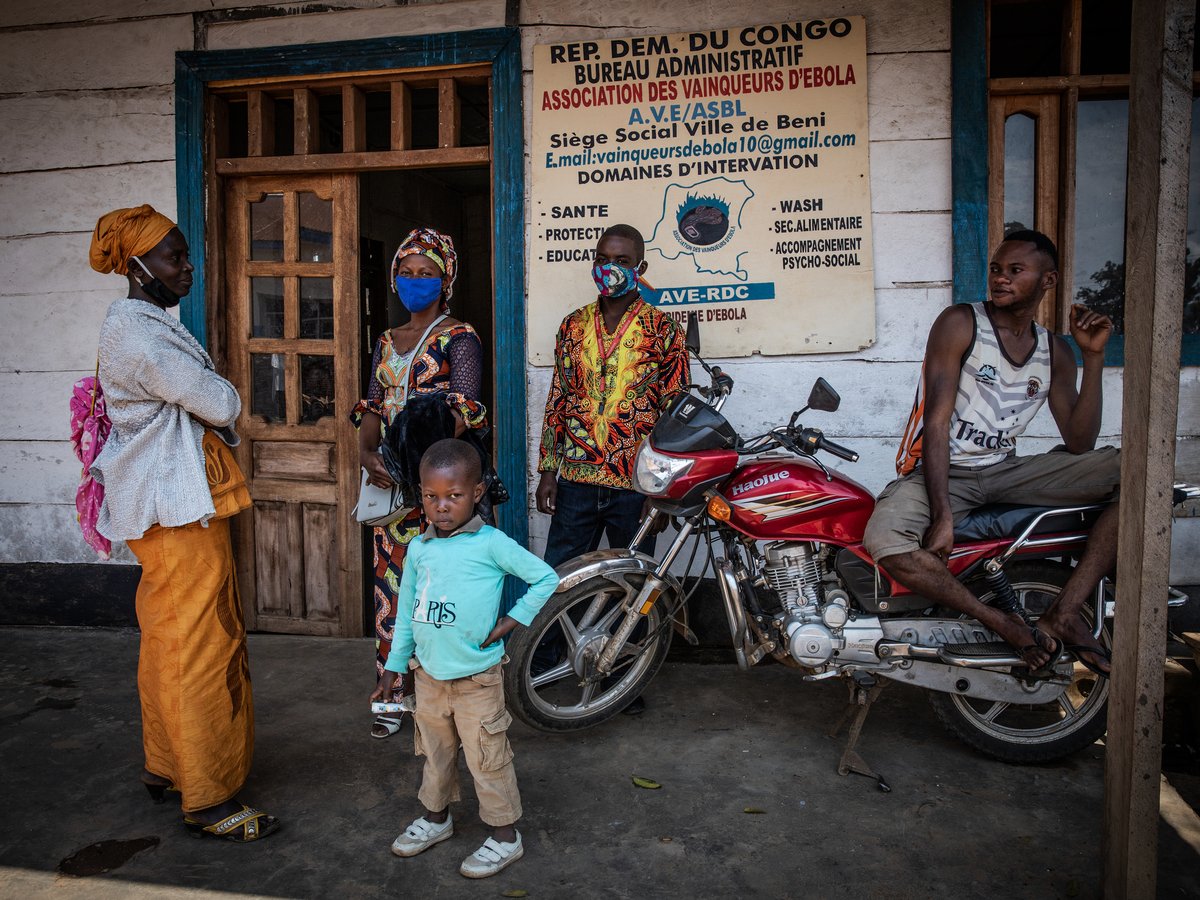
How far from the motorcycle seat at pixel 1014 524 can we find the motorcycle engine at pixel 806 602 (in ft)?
1.51

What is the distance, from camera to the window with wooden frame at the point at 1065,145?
387cm

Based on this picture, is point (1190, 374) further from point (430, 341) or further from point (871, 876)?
point (430, 341)

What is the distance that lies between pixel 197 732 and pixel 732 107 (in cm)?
330

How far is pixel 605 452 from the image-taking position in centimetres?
343

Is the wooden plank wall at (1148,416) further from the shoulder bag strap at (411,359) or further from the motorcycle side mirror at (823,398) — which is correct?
the shoulder bag strap at (411,359)

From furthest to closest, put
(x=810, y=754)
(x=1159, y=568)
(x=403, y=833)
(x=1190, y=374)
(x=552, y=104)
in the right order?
1. (x=552, y=104)
2. (x=1190, y=374)
3. (x=810, y=754)
4. (x=403, y=833)
5. (x=1159, y=568)

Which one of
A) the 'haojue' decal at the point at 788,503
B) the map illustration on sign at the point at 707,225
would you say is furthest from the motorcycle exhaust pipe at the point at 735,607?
the map illustration on sign at the point at 707,225

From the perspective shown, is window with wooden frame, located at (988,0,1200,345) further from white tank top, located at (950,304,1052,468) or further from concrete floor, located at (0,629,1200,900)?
concrete floor, located at (0,629,1200,900)

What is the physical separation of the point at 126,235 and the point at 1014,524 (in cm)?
296

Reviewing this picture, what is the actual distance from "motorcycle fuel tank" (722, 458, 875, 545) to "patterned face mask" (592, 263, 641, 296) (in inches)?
35.1

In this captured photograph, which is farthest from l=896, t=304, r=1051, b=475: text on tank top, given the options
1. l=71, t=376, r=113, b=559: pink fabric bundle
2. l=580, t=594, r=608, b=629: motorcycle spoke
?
l=71, t=376, r=113, b=559: pink fabric bundle

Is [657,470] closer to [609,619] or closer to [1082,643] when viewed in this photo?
[609,619]

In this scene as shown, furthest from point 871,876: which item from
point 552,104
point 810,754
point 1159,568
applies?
point 552,104

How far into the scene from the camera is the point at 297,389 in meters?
4.47
